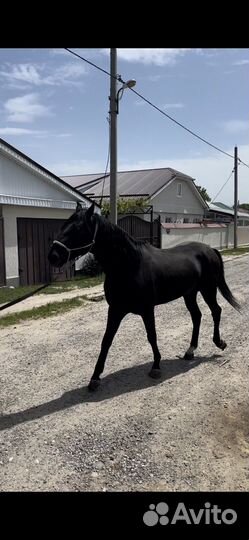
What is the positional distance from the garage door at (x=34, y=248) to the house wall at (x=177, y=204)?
1314 cm

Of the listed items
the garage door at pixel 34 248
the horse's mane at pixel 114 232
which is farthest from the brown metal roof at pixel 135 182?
the horse's mane at pixel 114 232

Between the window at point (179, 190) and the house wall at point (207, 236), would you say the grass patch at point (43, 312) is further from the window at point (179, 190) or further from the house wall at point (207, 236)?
the window at point (179, 190)

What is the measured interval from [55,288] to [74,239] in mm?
7977

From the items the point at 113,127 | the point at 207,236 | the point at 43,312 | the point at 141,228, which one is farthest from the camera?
Result: the point at 207,236

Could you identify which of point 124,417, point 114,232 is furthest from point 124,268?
point 124,417

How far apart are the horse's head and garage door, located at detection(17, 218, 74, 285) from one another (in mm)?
7833

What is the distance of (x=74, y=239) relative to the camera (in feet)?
12.8

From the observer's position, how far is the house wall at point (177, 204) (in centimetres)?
2698

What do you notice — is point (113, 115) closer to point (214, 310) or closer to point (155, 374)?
point (214, 310)
